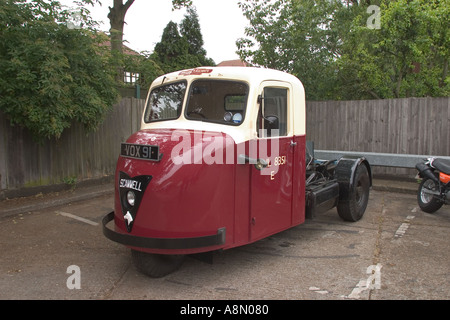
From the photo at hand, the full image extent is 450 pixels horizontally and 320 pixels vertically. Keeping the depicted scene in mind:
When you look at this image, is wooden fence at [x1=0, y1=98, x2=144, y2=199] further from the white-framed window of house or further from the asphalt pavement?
the white-framed window of house

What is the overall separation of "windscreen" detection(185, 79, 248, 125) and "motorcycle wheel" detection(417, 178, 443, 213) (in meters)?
4.31

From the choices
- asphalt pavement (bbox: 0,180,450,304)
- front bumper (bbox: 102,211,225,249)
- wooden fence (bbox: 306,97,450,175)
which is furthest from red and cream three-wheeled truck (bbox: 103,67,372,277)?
wooden fence (bbox: 306,97,450,175)

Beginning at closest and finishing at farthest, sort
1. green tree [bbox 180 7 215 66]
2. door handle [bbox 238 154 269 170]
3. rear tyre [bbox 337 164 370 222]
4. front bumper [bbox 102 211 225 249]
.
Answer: front bumper [bbox 102 211 225 249], door handle [bbox 238 154 269 170], rear tyre [bbox 337 164 370 222], green tree [bbox 180 7 215 66]

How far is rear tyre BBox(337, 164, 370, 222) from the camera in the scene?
5.95m

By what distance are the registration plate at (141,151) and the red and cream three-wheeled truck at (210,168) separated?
0.01 m

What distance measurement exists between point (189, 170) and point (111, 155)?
246 inches

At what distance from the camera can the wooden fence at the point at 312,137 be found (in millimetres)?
7270

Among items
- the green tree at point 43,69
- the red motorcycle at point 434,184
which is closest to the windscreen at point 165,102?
the green tree at point 43,69

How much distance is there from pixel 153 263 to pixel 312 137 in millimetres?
7732

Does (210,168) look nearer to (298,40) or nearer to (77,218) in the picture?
(77,218)

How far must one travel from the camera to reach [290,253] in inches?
189

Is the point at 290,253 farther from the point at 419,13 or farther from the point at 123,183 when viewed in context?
the point at 419,13

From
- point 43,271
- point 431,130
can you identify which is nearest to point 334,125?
point 431,130
